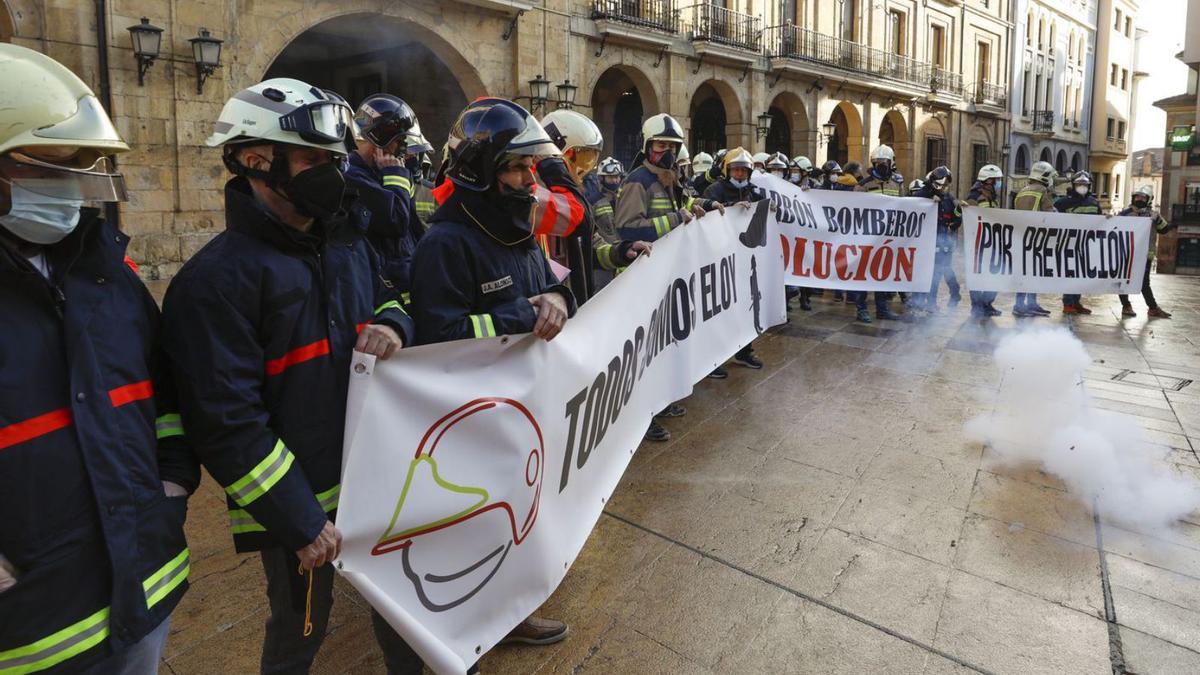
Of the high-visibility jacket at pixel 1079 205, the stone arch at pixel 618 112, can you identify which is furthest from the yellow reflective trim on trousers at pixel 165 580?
the stone arch at pixel 618 112

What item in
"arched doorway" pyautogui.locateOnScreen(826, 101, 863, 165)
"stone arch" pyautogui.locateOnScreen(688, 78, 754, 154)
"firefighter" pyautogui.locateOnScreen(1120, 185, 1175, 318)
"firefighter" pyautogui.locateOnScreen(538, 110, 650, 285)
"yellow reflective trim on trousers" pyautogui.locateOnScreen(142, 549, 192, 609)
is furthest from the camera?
"arched doorway" pyautogui.locateOnScreen(826, 101, 863, 165)

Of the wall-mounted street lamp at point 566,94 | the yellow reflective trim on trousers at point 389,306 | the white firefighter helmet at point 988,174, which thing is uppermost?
the wall-mounted street lamp at point 566,94

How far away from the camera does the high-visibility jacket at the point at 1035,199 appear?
916 centimetres

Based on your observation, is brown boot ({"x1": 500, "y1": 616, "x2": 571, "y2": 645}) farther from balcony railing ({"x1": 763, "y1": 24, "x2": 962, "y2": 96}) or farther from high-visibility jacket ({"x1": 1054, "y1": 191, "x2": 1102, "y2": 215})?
balcony railing ({"x1": 763, "y1": 24, "x2": 962, "y2": 96})

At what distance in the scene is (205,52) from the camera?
9938 millimetres

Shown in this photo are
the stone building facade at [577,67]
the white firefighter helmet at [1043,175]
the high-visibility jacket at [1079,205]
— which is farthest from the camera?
the stone building facade at [577,67]

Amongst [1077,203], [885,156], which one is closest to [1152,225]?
[1077,203]

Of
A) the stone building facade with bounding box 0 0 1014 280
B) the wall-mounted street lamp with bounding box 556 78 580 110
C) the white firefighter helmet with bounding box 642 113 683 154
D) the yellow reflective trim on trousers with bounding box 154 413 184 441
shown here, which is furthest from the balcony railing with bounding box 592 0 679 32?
the yellow reflective trim on trousers with bounding box 154 413 184 441

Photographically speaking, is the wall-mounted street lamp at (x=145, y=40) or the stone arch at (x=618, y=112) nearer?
the wall-mounted street lamp at (x=145, y=40)

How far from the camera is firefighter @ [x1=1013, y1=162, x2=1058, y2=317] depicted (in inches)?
357

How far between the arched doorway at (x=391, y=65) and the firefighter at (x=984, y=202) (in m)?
9.05

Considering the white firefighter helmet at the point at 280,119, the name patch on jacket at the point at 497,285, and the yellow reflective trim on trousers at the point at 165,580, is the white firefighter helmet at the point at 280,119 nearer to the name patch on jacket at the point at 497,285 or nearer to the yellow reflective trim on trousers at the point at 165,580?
the name patch on jacket at the point at 497,285

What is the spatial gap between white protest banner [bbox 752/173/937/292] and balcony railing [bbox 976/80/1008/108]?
92.1 ft

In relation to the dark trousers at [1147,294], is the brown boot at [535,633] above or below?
below
